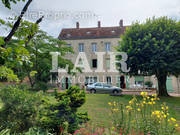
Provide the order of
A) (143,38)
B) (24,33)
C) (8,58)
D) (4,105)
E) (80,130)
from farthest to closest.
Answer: (143,38) < (80,130) < (4,105) < (24,33) < (8,58)

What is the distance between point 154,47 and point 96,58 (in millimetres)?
17507

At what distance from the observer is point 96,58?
28.7 metres

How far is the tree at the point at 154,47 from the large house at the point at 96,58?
14162mm

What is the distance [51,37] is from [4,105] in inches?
406

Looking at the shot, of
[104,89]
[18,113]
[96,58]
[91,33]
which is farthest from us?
[91,33]

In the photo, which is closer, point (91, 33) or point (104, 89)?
point (104, 89)

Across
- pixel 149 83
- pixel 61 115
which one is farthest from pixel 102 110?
pixel 149 83

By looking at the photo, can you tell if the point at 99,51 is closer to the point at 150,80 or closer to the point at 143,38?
the point at 150,80

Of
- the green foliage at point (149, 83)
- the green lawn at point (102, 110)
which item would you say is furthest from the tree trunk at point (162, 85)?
the green foliage at point (149, 83)

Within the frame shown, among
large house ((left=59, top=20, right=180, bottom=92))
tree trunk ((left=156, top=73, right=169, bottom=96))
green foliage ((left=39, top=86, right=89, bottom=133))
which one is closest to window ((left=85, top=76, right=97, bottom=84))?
large house ((left=59, top=20, right=180, bottom=92))

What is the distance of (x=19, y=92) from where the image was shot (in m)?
3.81

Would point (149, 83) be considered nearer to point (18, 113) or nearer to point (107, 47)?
point (107, 47)

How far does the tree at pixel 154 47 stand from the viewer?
37.7 feet

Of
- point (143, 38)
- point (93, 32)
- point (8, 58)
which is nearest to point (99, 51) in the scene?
point (93, 32)
